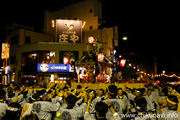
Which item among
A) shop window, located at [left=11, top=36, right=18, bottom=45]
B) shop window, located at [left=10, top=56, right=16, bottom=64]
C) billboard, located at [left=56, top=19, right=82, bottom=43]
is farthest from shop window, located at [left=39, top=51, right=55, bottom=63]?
shop window, located at [left=10, top=56, right=16, bottom=64]

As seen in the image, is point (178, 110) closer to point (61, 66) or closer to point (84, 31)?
point (61, 66)

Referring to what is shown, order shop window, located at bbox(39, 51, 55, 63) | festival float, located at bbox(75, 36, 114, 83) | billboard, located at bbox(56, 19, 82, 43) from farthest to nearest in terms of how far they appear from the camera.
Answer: billboard, located at bbox(56, 19, 82, 43) < shop window, located at bbox(39, 51, 55, 63) < festival float, located at bbox(75, 36, 114, 83)

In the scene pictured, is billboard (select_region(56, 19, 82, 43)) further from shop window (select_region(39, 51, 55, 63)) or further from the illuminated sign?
the illuminated sign

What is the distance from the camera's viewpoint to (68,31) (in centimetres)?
3005

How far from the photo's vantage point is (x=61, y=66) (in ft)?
88.9

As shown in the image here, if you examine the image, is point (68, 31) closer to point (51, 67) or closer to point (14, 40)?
point (51, 67)

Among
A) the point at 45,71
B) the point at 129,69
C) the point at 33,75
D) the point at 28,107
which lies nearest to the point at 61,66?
the point at 45,71

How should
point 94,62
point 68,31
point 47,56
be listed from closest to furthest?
point 94,62 → point 47,56 → point 68,31

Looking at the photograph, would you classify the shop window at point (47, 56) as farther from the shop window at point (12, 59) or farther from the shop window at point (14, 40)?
the shop window at point (12, 59)

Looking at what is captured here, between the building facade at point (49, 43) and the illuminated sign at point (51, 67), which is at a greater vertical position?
the building facade at point (49, 43)

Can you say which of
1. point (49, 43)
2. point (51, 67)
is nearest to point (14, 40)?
point (49, 43)

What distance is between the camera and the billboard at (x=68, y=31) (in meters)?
29.6

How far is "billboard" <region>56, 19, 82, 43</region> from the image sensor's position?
97.2 feet

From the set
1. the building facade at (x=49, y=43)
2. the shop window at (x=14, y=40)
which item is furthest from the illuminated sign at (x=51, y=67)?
the shop window at (x=14, y=40)
